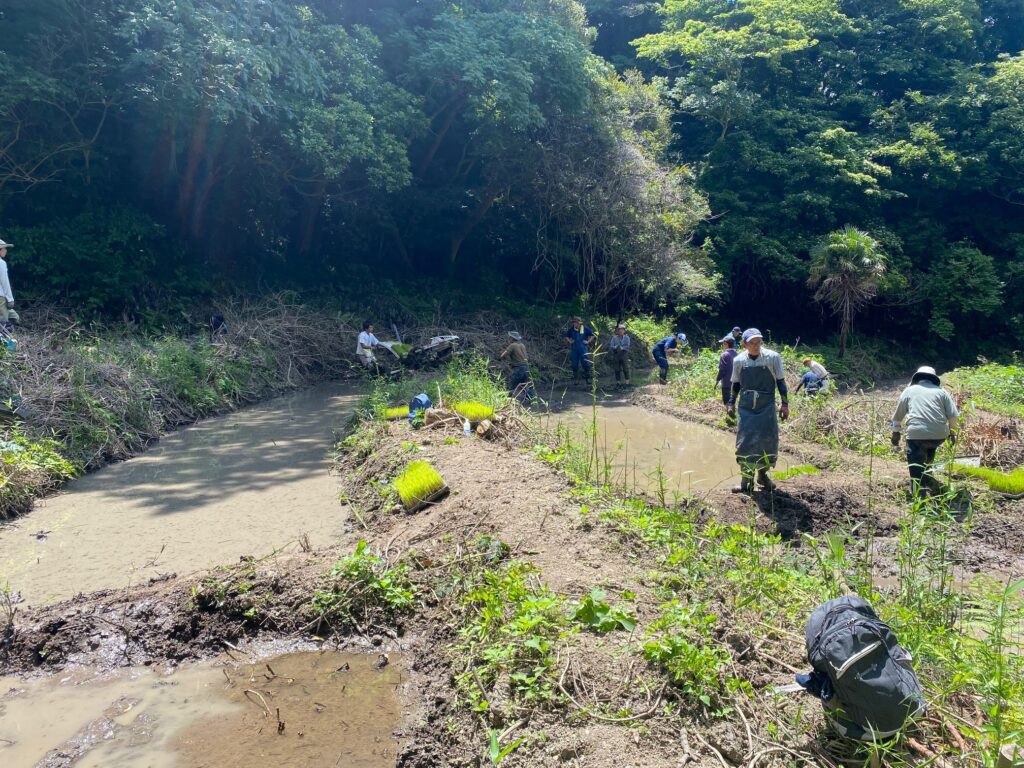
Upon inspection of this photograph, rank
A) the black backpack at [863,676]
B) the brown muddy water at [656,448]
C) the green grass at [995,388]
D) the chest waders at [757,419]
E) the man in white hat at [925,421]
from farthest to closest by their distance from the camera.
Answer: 1. the green grass at [995,388]
2. the brown muddy water at [656,448]
3. the chest waders at [757,419]
4. the man in white hat at [925,421]
5. the black backpack at [863,676]

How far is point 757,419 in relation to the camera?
23.1ft

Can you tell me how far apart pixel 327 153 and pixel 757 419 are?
11.2 metres

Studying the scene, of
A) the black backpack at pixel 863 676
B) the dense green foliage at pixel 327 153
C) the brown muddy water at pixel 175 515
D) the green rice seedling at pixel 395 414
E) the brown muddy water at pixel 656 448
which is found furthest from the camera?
the dense green foliage at pixel 327 153

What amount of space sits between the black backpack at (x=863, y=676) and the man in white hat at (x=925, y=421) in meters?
3.98

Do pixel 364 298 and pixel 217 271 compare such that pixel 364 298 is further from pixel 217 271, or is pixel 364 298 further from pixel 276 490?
pixel 276 490

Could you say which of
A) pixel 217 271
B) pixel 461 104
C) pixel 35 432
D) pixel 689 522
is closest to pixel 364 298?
pixel 217 271

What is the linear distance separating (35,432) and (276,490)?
302 centimetres

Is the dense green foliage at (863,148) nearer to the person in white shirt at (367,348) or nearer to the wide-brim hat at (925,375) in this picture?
the person in white shirt at (367,348)

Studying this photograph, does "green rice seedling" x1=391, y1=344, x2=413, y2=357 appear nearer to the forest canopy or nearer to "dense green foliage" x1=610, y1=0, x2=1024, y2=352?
the forest canopy

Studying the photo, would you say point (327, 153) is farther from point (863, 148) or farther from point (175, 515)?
point (863, 148)

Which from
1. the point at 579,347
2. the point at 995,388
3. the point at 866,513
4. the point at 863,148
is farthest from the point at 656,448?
the point at 863,148

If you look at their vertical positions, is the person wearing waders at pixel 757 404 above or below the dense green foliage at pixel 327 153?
below

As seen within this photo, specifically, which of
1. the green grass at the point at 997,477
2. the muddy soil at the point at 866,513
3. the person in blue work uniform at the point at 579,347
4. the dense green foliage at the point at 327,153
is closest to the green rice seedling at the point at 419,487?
the muddy soil at the point at 866,513

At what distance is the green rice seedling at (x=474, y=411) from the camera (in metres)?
8.38
